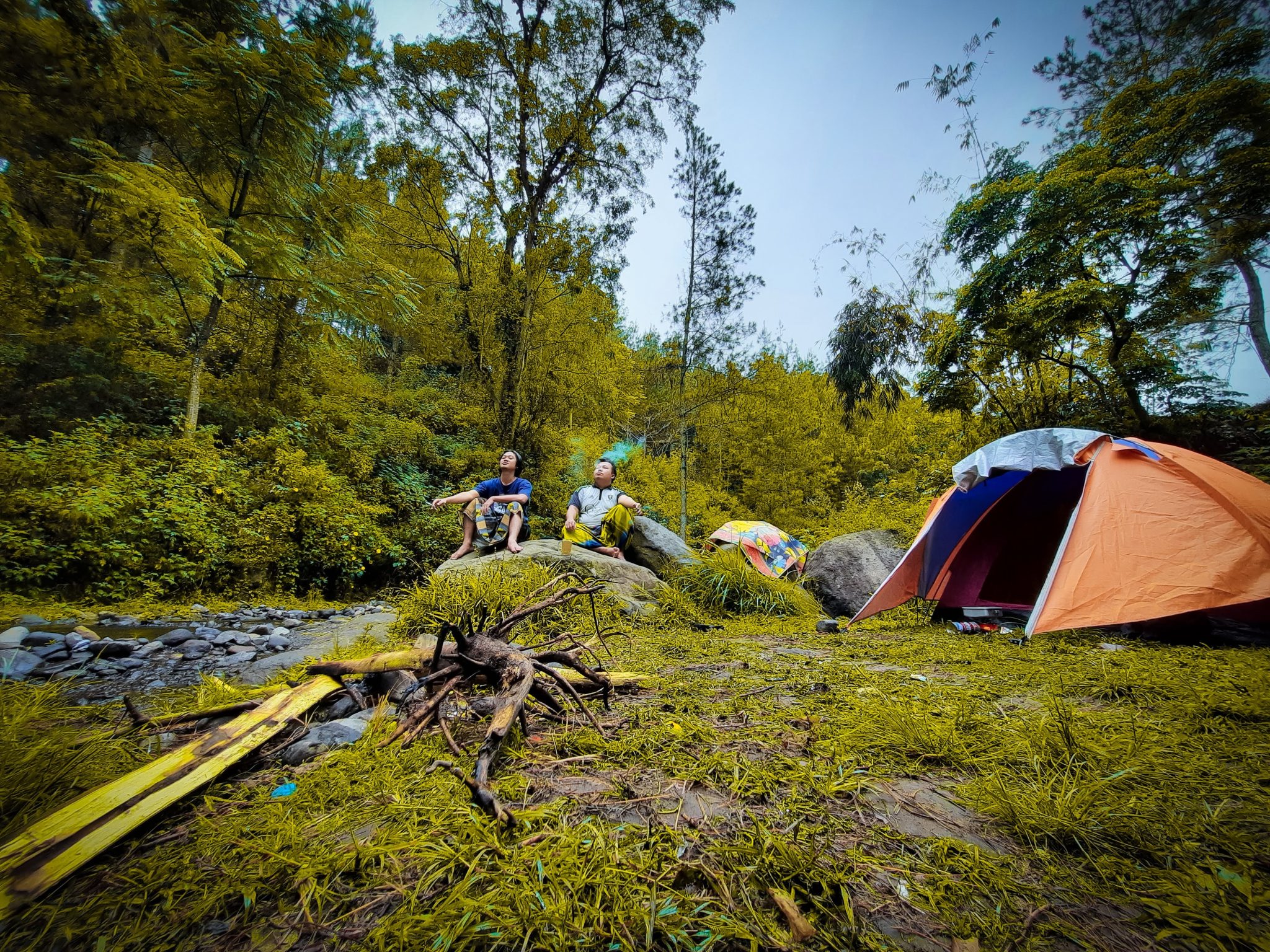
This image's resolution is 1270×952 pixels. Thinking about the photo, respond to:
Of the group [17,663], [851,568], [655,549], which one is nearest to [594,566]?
[655,549]

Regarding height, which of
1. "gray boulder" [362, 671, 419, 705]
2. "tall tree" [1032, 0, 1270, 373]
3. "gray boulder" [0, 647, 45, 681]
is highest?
"tall tree" [1032, 0, 1270, 373]

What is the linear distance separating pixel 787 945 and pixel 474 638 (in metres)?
1.25

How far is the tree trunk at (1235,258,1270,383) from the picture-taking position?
480 cm

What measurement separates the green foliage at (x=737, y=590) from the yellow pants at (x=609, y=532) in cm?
87

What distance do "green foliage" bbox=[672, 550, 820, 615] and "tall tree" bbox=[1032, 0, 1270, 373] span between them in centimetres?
621

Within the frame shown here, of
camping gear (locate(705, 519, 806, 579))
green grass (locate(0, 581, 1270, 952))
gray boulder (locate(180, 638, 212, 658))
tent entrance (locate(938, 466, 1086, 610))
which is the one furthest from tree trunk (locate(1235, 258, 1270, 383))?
gray boulder (locate(180, 638, 212, 658))

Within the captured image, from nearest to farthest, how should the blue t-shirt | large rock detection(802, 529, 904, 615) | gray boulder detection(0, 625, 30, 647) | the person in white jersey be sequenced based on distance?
gray boulder detection(0, 625, 30, 647) < the blue t-shirt < the person in white jersey < large rock detection(802, 529, 904, 615)

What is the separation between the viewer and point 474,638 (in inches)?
60.5

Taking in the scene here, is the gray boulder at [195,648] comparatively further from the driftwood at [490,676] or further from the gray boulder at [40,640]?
the driftwood at [490,676]

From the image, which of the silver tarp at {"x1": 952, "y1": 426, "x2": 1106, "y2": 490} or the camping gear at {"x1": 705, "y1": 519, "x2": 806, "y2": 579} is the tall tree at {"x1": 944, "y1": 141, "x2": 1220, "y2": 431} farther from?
the camping gear at {"x1": 705, "y1": 519, "x2": 806, "y2": 579}

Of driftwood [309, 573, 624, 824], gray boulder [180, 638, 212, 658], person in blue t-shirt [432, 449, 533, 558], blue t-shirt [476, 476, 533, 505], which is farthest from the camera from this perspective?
blue t-shirt [476, 476, 533, 505]

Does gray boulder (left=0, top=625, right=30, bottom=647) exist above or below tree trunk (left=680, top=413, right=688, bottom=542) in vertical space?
below

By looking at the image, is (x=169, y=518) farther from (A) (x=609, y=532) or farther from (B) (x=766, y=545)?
(B) (x=766, y=545)

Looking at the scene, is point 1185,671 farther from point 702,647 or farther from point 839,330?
point 839,330
